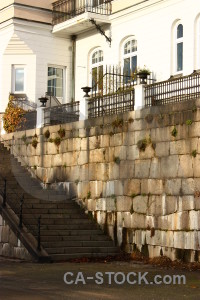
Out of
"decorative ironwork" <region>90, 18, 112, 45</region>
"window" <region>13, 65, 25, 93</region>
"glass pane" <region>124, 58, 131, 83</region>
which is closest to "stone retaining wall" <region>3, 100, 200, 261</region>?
"glass pane" <region>124, 58, 131, 83</region>

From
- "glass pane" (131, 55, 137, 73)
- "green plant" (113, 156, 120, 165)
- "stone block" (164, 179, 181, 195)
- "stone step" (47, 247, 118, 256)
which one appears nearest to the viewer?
"stone block" (164, 179, 181, 195)

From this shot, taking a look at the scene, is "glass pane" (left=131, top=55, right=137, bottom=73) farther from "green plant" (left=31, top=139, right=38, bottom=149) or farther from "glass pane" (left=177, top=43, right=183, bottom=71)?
"green plant" (left=31, top=139, right=38, bottom=149)

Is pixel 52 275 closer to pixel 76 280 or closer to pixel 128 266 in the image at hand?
pixel 76 280

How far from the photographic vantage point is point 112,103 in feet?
66.0

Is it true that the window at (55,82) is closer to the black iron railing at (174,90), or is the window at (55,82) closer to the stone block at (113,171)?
the stone block at (113,171)

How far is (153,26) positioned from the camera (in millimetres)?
23359

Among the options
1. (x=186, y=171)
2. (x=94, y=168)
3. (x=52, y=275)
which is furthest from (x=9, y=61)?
(x=52, y=275)

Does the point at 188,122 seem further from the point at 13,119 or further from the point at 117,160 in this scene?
the point at 13,119

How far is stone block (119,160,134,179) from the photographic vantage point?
60.4 ft

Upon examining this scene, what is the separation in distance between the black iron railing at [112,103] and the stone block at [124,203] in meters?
2.59

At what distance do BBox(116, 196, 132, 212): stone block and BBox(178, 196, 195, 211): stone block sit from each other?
215 centimetres

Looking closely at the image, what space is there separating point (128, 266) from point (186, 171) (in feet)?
8.80

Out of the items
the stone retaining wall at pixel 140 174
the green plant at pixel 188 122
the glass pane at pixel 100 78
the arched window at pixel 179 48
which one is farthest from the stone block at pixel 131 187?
the glass pane at pixel 100 78

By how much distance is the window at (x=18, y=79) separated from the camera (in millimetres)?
27172
